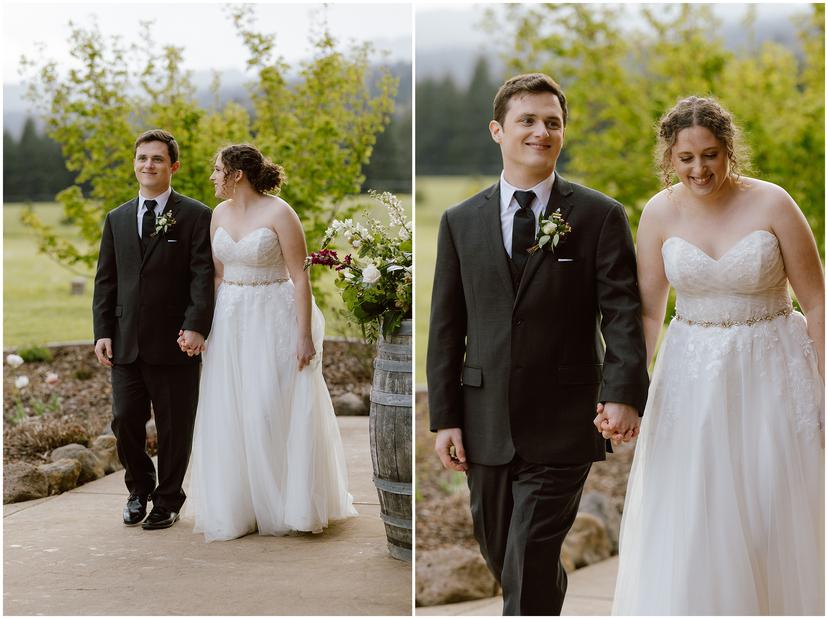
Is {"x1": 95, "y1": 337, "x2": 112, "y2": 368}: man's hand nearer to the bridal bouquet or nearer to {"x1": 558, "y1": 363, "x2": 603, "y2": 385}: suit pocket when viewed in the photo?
the bridal bouquet

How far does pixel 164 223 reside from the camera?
13.9 feet

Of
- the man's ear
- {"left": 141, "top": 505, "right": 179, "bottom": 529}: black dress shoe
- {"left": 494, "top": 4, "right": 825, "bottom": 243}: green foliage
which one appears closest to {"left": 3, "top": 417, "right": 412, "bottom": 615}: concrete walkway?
{"left": 141, "top": 505, "right": 179, "bottom": 529}: black dress shoe

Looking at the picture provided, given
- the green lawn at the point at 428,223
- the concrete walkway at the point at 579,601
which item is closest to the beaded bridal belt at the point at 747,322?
the concrete walkway at the point at 579,601

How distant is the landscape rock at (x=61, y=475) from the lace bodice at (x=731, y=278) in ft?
10.3

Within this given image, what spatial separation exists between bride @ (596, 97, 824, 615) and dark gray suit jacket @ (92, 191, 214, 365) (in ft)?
6.66

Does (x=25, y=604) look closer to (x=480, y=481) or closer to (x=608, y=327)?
(x=480, y=481)

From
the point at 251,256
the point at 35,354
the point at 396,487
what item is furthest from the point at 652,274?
the point at 35,354

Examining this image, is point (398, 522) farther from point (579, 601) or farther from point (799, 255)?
point (799, 255)

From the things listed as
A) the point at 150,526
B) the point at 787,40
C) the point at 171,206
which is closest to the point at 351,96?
the point at 171,206

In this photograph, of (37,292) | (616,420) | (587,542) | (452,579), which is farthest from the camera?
(37,292)

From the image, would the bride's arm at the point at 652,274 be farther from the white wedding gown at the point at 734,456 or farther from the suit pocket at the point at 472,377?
the suit pocket at the point at 472,377

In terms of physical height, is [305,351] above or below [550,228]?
below

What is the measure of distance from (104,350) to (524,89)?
2362mm

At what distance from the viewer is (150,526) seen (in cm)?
423
